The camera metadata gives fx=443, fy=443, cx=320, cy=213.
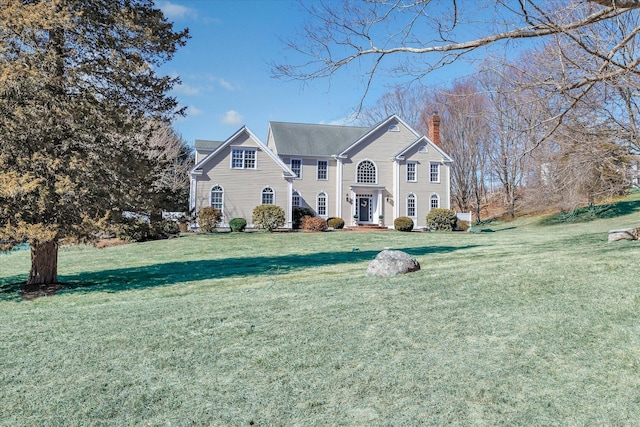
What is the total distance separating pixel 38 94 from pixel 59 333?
5.47 meters

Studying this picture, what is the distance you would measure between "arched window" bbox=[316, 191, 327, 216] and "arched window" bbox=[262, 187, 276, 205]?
148 inches

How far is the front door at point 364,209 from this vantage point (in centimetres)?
2922

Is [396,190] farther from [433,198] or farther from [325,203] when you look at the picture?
[325,203]

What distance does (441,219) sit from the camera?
26.9 m

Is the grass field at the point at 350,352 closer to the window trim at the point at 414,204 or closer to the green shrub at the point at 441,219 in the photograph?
the green shrub at the point at 441,219

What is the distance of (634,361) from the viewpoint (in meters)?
3.83

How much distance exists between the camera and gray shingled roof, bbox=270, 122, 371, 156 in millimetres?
28594

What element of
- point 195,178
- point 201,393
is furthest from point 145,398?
point 195,178

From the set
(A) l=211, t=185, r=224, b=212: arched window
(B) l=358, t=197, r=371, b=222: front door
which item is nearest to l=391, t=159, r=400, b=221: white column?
(B) l=358, t=197, r=371, b=222: front door

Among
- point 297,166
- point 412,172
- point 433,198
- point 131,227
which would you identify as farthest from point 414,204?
point 131,227

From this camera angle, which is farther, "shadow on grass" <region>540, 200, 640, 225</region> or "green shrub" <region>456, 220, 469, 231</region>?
"shadow on grass" <region>540, 200, 640, 225</region>

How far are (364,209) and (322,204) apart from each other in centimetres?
296

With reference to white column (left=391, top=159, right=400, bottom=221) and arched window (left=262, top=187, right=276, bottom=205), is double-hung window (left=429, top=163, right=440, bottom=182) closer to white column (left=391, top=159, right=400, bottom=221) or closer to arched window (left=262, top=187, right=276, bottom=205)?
white column (left=391, top=159, right=400, bottom=221)

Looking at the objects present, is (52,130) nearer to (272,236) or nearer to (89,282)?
(89,282)
